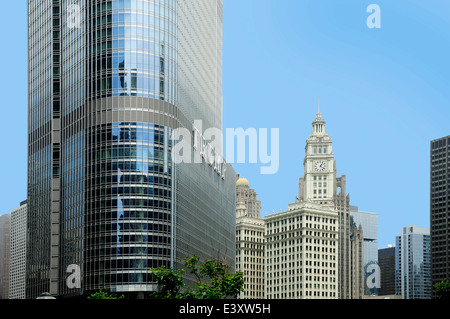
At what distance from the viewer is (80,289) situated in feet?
535

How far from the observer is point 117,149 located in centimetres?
16288

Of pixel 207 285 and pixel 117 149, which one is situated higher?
pixel 117 149

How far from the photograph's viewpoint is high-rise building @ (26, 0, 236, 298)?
159500mm

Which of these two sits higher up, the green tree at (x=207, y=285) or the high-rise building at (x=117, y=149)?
the high-rise building at (x=117, y=149)

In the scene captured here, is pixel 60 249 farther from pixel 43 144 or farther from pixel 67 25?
pixel 67 25

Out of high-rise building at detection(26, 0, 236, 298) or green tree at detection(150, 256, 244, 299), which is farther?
high-rise building at detection(26, 0, 236, 298)

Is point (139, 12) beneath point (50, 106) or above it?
above

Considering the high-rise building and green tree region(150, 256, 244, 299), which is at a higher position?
the high-rise building

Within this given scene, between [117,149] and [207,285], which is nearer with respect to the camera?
[207,285]

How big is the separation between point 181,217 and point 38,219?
44337 millimetres

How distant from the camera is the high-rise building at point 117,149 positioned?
159500 millimetres

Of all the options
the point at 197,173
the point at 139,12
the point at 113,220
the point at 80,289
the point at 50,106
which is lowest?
the point at 80,289
